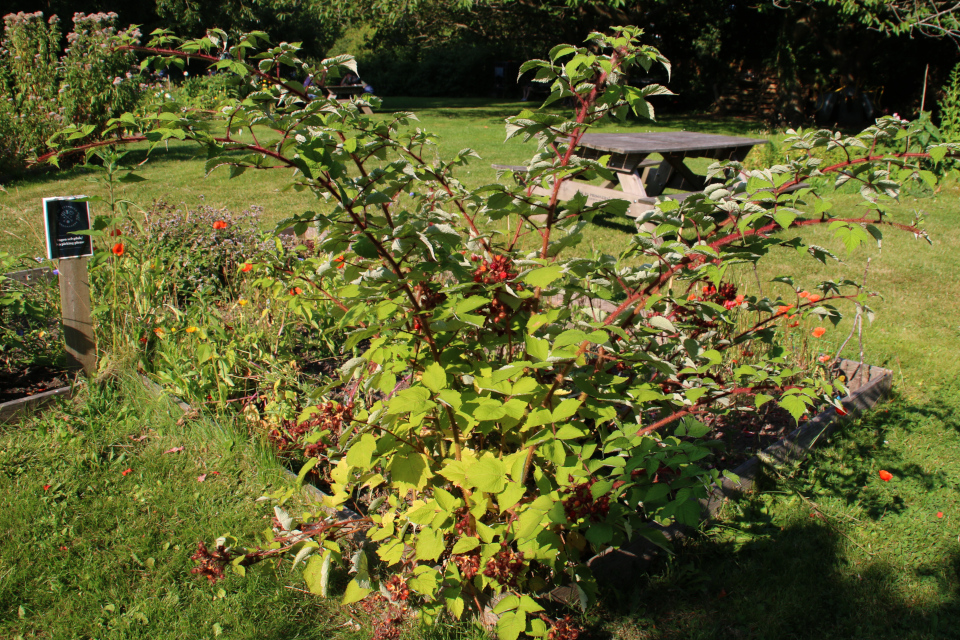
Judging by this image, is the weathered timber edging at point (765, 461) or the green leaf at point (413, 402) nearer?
the green leaf at point (413, 402)

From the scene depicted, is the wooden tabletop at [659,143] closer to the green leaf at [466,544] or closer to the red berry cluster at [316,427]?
the red berry cluster at [316,427]

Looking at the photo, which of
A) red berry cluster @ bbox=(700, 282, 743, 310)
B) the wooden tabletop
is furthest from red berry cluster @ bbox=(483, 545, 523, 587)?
the wooden tabletop

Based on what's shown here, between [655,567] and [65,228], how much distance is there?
9.97 feet

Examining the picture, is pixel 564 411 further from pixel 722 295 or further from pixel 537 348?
pixel 722 295

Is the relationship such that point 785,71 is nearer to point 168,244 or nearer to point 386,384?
point 168,244

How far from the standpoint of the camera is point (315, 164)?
1.30 meters

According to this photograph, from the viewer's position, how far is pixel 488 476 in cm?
144

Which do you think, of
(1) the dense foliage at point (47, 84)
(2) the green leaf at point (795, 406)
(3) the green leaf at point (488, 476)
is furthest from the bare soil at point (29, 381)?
(1) the dense foliage at point (47, 84)

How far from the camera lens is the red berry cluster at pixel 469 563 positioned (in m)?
1.73

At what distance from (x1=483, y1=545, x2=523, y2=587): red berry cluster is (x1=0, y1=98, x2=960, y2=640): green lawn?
43cm

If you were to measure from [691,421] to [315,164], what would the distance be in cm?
124

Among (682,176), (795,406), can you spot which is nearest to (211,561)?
(795,406)

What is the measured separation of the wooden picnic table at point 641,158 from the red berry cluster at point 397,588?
13.5ft

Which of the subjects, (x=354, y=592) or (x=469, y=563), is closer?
(x=354, y=592)
